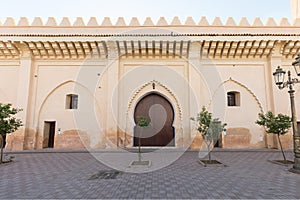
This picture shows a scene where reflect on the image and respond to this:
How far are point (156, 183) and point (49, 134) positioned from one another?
31.2ft

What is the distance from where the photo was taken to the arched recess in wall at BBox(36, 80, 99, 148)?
11.1 meters

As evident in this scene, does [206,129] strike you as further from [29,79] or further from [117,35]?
[29,79]

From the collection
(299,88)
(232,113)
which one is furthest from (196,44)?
(299,88)

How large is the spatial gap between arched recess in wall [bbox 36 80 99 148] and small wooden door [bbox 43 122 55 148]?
36 centimetres

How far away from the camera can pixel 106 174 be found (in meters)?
5.32

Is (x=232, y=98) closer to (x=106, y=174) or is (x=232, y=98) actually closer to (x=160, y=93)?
(x=160, y=93)

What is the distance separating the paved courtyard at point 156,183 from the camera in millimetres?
3713

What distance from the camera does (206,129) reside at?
23.7 ft

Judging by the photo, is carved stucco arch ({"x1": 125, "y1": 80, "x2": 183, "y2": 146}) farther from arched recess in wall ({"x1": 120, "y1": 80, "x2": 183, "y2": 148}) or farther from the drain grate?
the drain grate

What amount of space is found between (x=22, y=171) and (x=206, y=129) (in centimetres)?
610

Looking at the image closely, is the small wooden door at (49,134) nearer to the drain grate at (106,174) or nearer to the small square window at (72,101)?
the small square window at (72,101)

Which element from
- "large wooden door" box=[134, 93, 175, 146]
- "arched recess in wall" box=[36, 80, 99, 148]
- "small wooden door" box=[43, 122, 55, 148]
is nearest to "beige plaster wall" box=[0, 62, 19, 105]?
"arched recess in wall" box=[36, 80, 99, 148]

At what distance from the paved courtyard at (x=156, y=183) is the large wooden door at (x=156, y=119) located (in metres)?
5.25

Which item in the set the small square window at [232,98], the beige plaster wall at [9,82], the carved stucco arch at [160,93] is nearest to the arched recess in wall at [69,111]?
the beige plaster wall at [9,82]
